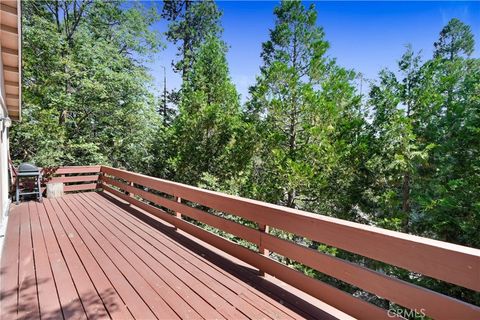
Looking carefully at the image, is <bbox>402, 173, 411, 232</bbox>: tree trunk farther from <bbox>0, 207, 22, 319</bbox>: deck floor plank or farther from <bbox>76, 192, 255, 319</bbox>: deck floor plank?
<bbox>0, 207, 22, 319</bbox>: deck floor plank

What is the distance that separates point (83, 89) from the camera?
9.70 m

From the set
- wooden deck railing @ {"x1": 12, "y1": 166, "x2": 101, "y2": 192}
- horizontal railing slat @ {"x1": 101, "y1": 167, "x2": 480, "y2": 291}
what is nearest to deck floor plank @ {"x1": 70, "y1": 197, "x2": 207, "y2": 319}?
horizontal railing slat @ {"x1": 101, "y1": 167, "x2": 480, "y2": 291}

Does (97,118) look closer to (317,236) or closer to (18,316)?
(18,316)

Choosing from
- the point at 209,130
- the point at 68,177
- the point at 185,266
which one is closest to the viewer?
the point at 185,266

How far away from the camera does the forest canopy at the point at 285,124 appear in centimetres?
882

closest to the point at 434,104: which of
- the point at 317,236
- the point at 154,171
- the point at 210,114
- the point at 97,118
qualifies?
the point at 210,114

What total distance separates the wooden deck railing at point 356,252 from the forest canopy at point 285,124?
→ 6.00 meters

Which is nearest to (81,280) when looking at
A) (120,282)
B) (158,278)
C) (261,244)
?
(120,282)

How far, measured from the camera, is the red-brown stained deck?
77.9 inches

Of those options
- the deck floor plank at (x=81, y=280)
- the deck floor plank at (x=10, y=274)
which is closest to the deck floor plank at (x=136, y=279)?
the deck floor plank at (x=81, y=280)

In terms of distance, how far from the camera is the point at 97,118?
1052cm

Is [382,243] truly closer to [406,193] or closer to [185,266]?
[185,266]

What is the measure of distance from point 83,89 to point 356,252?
1094 cm

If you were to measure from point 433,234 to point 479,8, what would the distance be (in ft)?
26.0
